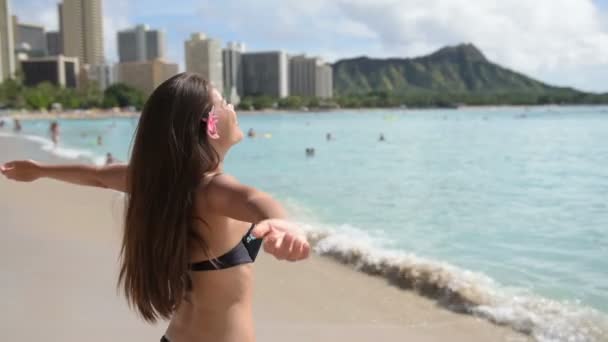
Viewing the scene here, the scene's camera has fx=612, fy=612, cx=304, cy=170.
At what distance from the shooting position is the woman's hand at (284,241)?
1.19 m

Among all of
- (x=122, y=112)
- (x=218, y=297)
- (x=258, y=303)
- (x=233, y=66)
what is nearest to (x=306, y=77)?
(x=233, y=66)

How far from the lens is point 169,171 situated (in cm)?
162

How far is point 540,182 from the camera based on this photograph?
1702cm

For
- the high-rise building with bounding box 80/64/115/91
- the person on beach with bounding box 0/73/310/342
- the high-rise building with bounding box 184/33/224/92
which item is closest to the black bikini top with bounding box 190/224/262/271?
the person on beach with bounding box 0/73/310/342

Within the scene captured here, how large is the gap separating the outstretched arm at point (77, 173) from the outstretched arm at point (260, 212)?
1.71 ft

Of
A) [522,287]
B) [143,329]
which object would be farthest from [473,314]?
[143,329]

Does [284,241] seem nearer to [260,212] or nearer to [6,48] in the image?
[260,212]

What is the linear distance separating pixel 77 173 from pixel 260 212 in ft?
3.49

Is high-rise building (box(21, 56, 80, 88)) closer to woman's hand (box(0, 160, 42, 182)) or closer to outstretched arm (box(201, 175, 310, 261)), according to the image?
woman's hand (box(0, 160, 42, 182))

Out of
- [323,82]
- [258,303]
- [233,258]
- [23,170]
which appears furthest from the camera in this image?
[323,82]

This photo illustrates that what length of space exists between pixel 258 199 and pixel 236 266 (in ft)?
1.36

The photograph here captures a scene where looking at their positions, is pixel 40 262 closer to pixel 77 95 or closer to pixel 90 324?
pixel 90 324

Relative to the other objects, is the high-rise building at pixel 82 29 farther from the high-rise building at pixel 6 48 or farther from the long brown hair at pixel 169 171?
the long brown hair at pixel 169 171

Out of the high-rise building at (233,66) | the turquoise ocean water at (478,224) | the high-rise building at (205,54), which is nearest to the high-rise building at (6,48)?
the high-rise building at (205,54)
